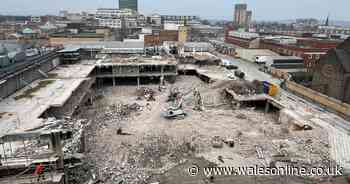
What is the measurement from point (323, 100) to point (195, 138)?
1766 centimetres

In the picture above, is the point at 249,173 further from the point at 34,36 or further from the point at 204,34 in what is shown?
the point at 204,34

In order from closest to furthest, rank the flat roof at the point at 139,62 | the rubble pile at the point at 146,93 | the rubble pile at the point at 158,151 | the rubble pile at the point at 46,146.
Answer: the rubble pile at the point at 46,146, the rubble pile at the point at 158,151, the rubble pile at the point at 146,93, the flat roof at the point at 139,62

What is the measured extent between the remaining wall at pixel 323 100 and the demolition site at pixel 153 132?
35.0 inches

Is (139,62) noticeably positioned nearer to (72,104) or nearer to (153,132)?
(72,104)

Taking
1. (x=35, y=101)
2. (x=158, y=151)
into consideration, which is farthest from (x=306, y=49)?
(x=35, y=101)

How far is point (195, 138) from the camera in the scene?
72.9ft

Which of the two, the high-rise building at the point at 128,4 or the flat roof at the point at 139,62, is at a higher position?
the high-rise building at the point at 128,4

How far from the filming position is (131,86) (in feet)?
138

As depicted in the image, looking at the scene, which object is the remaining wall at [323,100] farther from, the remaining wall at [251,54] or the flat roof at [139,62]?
the remaining wall at [251,54]

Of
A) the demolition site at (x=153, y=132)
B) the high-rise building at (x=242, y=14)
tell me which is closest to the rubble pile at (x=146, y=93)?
the demolition site at (x=153, y=132)

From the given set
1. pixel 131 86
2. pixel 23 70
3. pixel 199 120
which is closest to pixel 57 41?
pixel 131 86

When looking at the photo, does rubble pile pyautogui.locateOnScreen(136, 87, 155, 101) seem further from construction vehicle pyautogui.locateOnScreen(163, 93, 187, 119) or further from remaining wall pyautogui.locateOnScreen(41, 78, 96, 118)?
remaining wall pyautogui.locateOnScreen(41, 78, 96, 118)

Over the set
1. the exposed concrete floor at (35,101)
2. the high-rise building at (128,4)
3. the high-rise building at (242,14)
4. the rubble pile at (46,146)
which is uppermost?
the high-rise building at (128,4)

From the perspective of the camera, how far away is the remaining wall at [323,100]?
2676 centimetres
